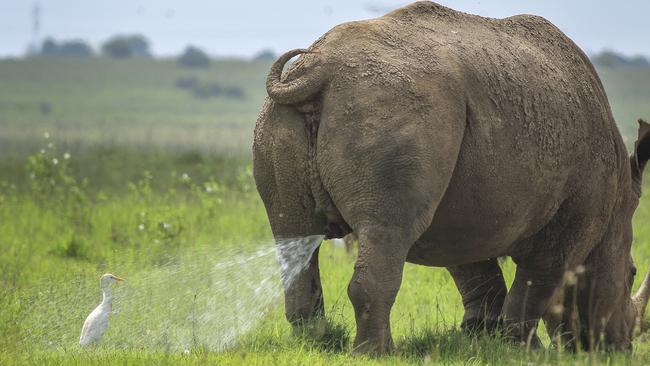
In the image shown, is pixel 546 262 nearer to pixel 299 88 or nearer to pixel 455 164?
pixel 455 164

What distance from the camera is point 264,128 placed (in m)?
7.16

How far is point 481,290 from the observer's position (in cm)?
895

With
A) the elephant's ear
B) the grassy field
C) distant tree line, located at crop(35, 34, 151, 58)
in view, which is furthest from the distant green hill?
the elephant's ear

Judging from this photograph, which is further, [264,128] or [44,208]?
[44,208]

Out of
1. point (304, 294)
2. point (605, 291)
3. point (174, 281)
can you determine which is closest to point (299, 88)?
point (304, 294)

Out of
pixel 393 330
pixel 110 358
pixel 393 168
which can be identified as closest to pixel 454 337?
pixel 393 330

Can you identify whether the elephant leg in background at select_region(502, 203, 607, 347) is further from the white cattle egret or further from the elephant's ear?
the white cattle egret

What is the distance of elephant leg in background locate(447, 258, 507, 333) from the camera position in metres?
8.85

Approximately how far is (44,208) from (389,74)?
351 inches

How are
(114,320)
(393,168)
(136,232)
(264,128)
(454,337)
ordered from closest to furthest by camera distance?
(393,168)
(264,128)
(454,337)
(114,320)
(136,232)

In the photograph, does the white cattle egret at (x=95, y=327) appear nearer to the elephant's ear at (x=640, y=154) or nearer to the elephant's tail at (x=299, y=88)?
the elephant's tail at (x=299, y=88)

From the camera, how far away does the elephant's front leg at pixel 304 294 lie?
7.34m

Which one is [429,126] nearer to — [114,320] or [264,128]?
[264,128]

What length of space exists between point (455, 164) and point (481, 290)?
212 cm
